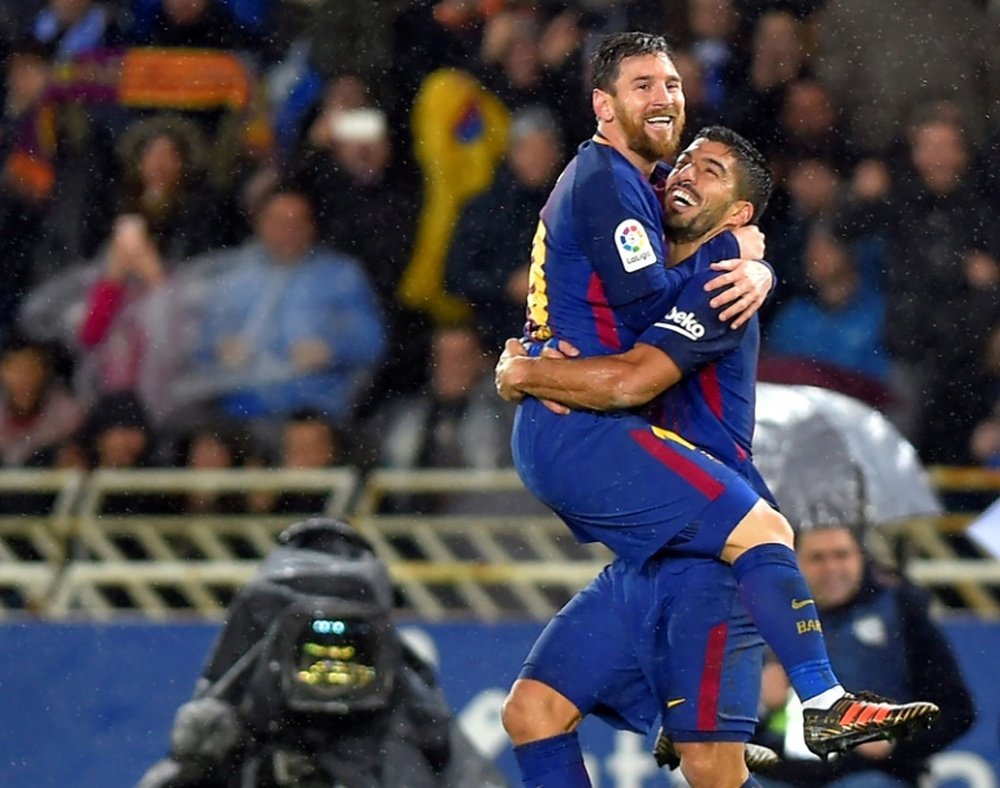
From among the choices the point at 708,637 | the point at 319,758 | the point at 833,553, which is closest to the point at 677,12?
the point at 833,553

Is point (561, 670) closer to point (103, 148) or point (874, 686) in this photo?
point (874, 686)

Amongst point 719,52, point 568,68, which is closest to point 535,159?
point 568,68

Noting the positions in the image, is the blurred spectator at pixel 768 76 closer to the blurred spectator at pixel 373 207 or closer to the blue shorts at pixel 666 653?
the blurred spectator at pixel 373 207

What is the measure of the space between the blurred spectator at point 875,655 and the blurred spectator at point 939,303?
21.1 inches

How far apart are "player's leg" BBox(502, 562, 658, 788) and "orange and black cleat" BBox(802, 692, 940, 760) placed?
1.42 feet

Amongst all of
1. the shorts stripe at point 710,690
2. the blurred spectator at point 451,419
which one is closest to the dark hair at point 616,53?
the shorts stripe at point 710,690

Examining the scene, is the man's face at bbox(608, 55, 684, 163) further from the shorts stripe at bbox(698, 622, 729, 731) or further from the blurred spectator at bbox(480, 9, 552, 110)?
the blurred spectator at bbox(480, 9, 552, 110)

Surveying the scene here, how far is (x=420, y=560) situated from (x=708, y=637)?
2630 mm

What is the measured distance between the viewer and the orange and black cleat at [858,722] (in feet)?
16.3

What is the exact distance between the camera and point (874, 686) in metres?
7.37

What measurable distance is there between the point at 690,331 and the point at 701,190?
34 centimetres

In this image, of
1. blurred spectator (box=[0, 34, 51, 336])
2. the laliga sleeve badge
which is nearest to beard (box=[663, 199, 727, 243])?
the laliga sleeve badge

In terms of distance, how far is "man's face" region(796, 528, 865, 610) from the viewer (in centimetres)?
736

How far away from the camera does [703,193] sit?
5301 millimetres
